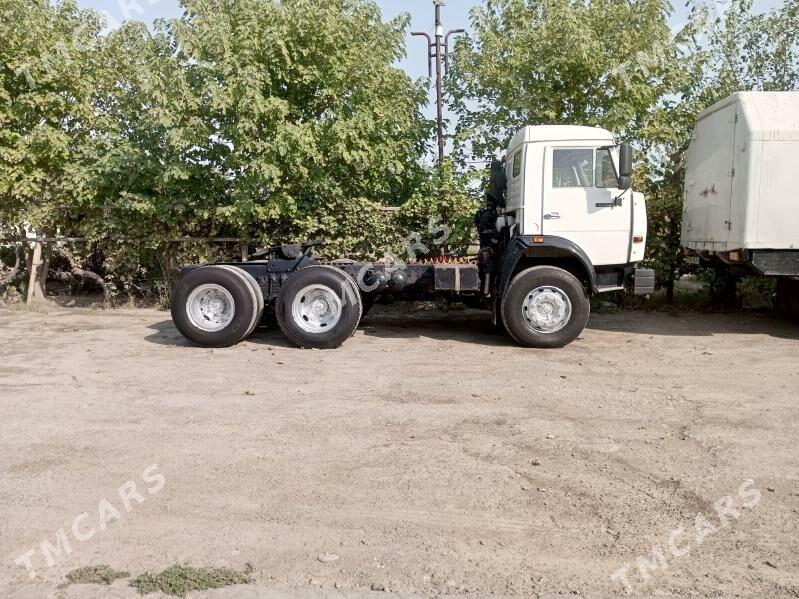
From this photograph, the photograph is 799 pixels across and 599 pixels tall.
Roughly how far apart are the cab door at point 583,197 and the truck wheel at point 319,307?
264 cm

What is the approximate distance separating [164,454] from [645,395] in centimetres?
430

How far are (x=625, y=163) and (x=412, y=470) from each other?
5390mm

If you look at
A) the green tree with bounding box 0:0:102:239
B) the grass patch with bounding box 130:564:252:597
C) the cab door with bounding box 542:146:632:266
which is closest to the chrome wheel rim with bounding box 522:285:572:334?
the cab door with bounding box 542:146:632:266

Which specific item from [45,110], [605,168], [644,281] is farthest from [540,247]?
[45,110]

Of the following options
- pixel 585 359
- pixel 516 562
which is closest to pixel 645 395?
pixel 585 359

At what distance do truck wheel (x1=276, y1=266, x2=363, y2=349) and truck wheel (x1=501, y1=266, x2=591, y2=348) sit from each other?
1.94m

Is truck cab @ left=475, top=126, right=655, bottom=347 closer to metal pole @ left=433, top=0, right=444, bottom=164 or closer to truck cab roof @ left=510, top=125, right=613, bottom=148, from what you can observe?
truck cab roof @ left=510, top=125, right=613, bottom=148

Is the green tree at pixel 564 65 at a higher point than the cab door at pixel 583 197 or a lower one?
higher

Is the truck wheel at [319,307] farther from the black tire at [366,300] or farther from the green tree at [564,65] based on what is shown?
the green tree at [564,65]

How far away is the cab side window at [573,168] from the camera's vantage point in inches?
352

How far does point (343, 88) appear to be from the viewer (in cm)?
1181

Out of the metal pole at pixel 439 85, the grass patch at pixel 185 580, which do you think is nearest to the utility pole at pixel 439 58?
the metal pole at pixel 439 85

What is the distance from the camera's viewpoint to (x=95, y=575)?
331 centimetres

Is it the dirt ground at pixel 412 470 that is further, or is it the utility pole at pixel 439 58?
the utility pole at pixel 439 58
